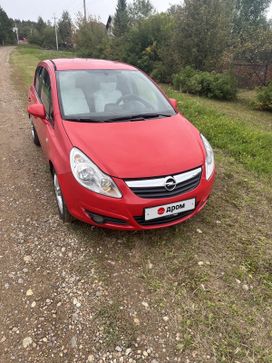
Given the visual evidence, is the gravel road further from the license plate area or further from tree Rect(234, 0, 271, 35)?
tree Rect(234, 0, 271, 35)

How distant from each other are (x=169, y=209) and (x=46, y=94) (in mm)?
2418

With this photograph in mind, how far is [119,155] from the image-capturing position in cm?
277

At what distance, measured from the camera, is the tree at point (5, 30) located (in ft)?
209

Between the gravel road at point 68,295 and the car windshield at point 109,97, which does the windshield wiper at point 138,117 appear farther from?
the gravel road at point 68,295

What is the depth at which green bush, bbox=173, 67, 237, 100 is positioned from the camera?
10.8 meters

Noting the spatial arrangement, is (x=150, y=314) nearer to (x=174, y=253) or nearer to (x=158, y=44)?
(x=174, y=253)

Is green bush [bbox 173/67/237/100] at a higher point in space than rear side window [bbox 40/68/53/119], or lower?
lower

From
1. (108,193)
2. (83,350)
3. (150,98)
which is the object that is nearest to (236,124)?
(150,98)

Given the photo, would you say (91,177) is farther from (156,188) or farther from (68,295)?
(68,295)

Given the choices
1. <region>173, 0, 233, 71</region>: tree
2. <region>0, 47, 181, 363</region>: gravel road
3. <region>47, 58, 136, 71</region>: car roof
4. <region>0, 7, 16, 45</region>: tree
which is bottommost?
<region>0, 47, 181, 363</region>: gravel road

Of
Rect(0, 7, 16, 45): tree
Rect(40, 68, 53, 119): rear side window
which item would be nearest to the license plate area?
Rect(40, 68, 53, 119): rear side window

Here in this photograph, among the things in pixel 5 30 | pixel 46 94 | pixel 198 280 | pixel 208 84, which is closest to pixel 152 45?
pixel 208 84

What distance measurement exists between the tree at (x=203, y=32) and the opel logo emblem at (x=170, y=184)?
11.5 metres

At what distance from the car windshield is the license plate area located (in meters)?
1.17
